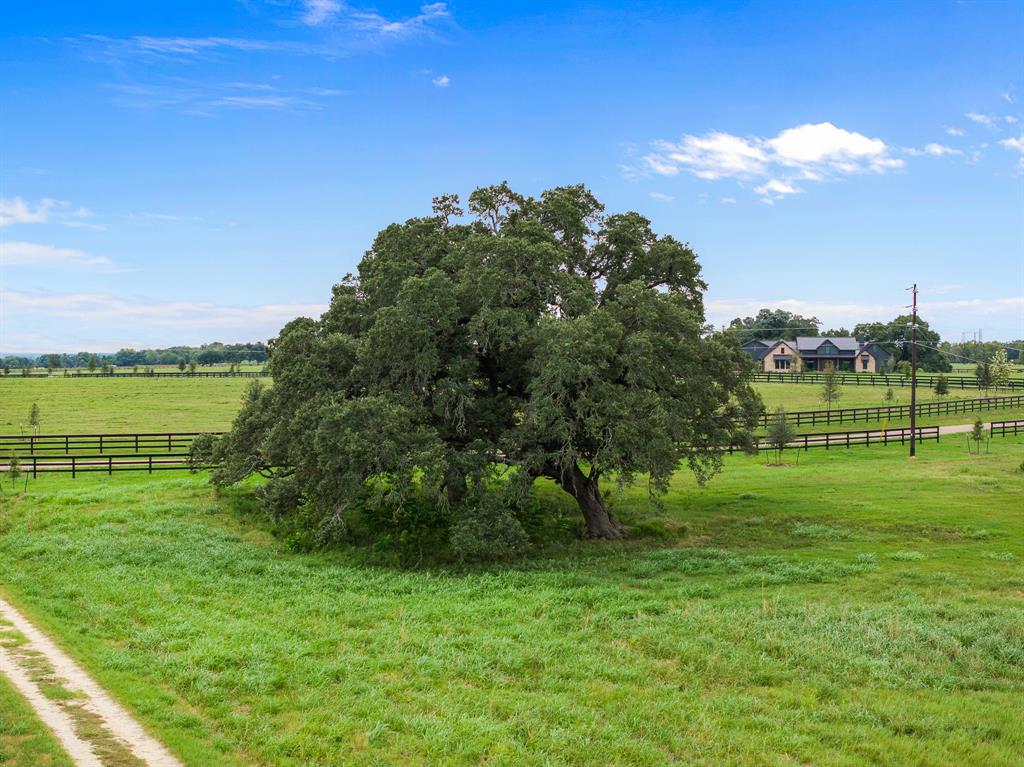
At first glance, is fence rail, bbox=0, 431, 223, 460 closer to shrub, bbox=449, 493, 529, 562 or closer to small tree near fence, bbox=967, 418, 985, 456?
shrub, bbox=449, 493, 529, 562

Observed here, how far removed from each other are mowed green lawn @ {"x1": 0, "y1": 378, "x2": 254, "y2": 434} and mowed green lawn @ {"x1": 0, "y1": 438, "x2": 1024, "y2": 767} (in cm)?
2761

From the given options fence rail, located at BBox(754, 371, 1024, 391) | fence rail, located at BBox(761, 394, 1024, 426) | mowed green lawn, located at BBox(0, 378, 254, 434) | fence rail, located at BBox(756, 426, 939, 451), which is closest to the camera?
fence rail, located at BBox(756, 426, 939, 451)

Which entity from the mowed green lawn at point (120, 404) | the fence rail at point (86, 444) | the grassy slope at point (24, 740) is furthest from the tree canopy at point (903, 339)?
the grassy slope at point (24, 740)

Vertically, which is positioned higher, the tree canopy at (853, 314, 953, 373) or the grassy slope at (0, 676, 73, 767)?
the tree canopy at (853, 314, 953, 373)

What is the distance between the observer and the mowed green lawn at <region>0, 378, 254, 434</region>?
53.3m

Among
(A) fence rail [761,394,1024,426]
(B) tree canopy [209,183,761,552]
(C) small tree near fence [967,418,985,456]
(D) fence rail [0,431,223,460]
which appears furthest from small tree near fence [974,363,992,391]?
(D) fence rail [0,431,223,460]

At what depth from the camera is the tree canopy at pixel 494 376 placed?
2062cm

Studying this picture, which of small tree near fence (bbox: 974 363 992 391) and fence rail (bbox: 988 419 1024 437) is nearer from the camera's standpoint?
fence rail (bbox: 988 419 1024 437)

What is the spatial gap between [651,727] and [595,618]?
484cm

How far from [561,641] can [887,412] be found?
49.5m

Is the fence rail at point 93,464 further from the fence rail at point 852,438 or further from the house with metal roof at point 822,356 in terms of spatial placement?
the house with metal roof at point 822,356

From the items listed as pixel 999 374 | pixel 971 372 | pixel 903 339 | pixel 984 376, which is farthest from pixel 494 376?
pixel 971 372

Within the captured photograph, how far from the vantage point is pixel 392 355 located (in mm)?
22109

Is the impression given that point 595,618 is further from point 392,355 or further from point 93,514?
point 93,514
